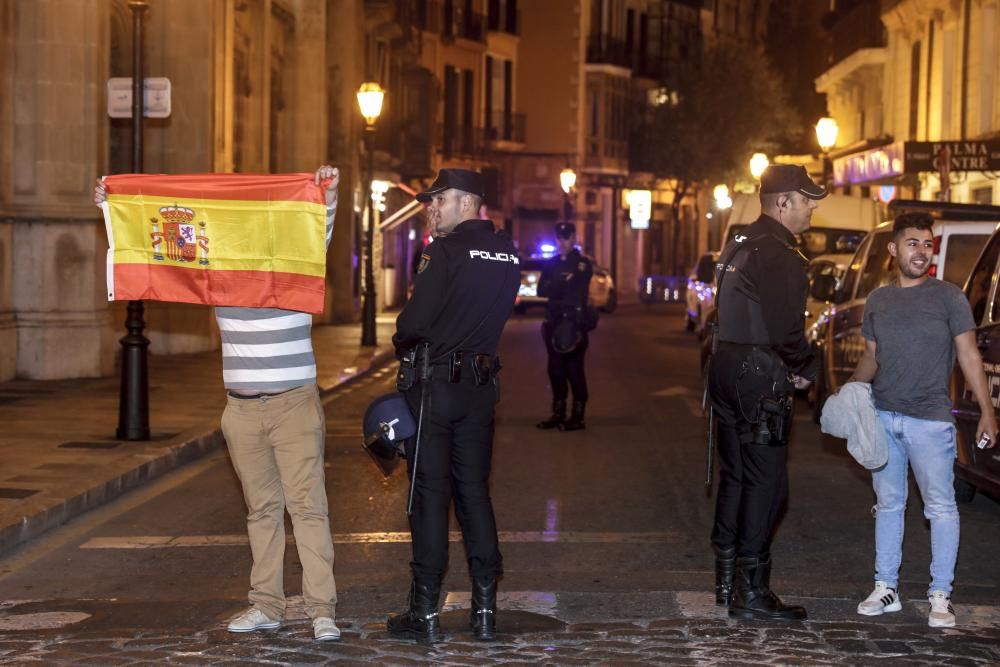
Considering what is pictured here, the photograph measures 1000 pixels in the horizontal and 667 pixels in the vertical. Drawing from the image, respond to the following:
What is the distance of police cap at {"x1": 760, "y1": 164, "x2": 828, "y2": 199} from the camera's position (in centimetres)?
741

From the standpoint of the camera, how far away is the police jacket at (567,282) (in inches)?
583

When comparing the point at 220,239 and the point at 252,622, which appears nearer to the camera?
the point at 252,622

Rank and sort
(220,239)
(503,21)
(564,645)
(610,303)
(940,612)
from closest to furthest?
1. (564,645)
2. (940,612)
3. (220,239)
4. (610,303)
5. (503,21)

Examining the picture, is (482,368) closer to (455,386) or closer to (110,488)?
(455,386)

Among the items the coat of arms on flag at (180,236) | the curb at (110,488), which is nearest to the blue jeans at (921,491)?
the coat of arms on flag at (180,236)

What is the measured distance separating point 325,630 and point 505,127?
56.7 m

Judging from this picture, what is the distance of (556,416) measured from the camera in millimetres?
15258

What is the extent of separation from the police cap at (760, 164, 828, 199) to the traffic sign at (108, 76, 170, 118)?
7192 mm

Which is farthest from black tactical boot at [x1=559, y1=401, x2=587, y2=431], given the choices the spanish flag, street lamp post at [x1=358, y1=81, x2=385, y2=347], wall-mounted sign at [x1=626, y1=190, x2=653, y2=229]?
wall-mounted sign at [x1=626, y1=190, x2=653, y2=229]

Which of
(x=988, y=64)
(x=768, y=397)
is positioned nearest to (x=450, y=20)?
(x=988, y=64)

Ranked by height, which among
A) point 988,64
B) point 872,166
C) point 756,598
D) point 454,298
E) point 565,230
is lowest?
point 756,598

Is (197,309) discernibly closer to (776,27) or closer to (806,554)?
(806,554)

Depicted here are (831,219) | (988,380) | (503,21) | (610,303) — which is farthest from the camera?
(503,21)

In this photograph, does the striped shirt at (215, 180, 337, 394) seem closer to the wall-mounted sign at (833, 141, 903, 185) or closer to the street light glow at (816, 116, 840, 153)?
the street light glow at (816, 116, 840, 153)
